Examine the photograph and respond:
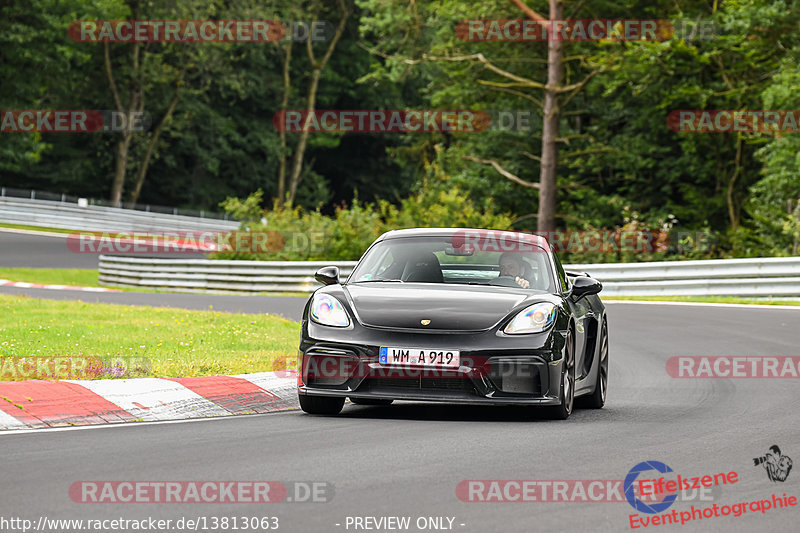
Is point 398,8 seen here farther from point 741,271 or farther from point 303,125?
point 303,125

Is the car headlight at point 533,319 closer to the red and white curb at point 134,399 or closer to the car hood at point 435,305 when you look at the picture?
the car hood at point 435,305

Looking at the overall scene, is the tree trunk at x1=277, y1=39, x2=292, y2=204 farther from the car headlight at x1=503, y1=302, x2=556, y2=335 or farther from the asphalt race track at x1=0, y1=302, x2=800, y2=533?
the car headlight at x1=503, y1=302, x2=556, y2=335

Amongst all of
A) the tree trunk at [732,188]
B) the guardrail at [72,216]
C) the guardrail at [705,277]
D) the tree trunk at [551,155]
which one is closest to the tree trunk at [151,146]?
the guardrail at [72,216]

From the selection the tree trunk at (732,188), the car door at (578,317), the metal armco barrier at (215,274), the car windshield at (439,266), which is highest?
the tree trunk at (732,188)

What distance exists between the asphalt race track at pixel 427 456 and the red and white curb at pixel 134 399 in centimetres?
39

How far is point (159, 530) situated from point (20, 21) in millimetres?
57158

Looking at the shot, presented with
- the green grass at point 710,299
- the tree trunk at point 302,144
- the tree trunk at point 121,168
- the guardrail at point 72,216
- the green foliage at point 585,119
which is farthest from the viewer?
the tree trunk at point 302,144

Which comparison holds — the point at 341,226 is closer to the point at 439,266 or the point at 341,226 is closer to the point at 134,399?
the point at 439,266

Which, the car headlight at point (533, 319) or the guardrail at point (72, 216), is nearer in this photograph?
the car headlight at point (533, 319)

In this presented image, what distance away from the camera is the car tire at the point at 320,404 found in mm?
9383

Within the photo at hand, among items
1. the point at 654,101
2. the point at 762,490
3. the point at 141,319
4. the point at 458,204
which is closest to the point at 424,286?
the point at 762,490

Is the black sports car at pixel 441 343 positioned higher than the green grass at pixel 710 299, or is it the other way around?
the black sports car at pixel 441 343

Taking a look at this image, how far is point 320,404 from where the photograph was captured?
9.41 m

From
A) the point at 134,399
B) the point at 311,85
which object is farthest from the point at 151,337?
the point at 311,85
